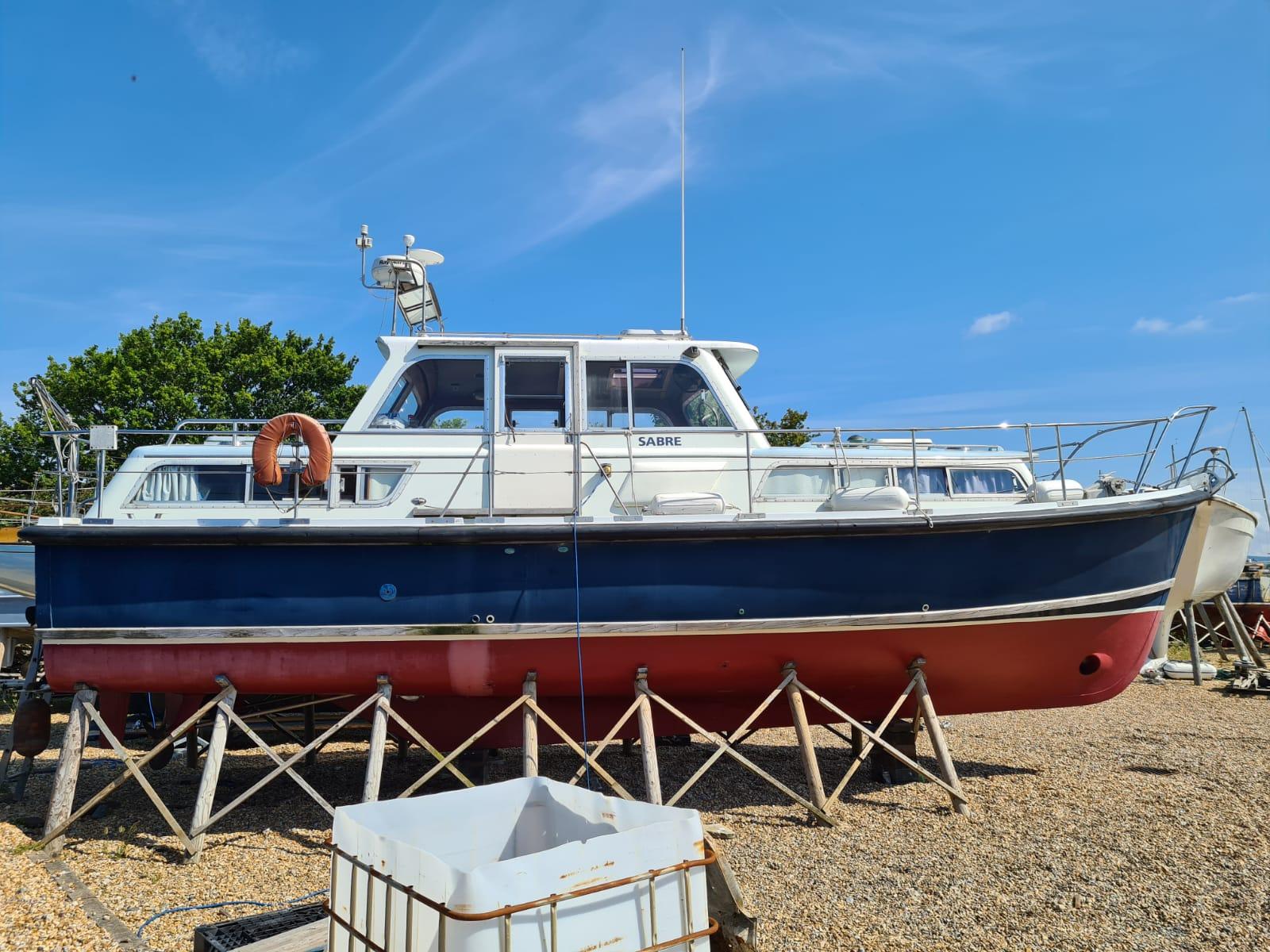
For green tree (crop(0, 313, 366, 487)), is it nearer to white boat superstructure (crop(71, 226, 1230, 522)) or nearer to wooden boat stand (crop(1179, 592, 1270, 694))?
white boat superstructure (crop(71, 226, 1230, 522))

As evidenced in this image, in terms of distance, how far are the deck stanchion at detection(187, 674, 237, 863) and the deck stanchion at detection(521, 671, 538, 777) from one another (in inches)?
80.8

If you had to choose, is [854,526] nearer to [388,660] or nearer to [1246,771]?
[388,660]

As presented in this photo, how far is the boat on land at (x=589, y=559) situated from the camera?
5.91 m

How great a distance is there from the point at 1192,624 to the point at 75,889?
1463cm

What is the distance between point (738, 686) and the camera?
20.9 feet

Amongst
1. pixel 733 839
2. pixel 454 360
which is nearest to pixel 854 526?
pixel 733 839

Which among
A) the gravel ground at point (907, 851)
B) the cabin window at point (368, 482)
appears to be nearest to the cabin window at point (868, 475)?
the gravel ground at point (907, 851)

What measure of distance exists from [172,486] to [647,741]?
4.19 m

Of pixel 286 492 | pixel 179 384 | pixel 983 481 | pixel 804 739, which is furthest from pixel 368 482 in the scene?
pixel 179 384

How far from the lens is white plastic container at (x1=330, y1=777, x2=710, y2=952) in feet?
7.52

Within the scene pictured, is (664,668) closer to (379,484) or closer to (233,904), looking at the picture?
(379,484)

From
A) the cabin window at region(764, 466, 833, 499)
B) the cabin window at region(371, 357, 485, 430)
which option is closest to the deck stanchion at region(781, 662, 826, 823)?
the cabin window at region(764, 466, 833, 499)

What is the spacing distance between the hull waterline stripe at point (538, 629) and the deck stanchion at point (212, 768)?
44cm

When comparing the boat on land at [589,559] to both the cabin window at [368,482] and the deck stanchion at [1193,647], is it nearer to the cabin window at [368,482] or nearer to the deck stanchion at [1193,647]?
the cabin window at [368,482]
